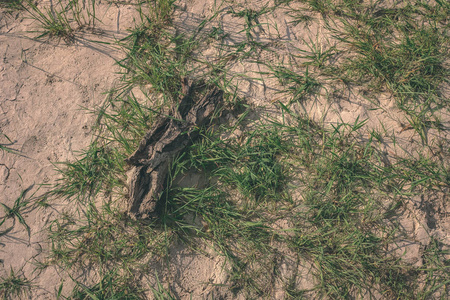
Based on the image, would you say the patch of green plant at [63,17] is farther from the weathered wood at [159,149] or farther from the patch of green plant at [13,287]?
the patch of green plant at [13,287]

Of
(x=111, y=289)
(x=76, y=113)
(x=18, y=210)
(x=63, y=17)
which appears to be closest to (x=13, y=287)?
(x=18, y=210)

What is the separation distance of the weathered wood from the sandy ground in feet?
1.34

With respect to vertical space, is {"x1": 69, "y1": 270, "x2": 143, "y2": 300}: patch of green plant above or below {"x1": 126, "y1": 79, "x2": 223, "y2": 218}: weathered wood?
below

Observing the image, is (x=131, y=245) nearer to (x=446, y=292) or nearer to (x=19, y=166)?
(x=19, y=166)

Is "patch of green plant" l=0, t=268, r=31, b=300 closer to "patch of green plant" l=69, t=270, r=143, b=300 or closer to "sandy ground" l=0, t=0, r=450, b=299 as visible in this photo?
"sandy ground" l=0, t=0, r=450, b=299

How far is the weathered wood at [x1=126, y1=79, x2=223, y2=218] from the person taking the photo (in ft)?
7.97

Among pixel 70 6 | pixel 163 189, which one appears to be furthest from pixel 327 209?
pixel 70 6

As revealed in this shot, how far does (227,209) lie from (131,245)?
2.42 ft

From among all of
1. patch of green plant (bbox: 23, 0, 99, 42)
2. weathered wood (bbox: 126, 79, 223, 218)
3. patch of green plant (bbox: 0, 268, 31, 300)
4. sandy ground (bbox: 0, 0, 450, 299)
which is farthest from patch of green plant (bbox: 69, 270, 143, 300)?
patch of green plant (bbox: 23, 0, 99, 42)

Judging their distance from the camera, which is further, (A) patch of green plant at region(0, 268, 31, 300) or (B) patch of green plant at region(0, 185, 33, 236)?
(B) patch of green plant at region(0, 185, 33, 236)

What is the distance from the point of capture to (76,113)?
2.77 m

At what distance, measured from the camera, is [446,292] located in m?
2.48

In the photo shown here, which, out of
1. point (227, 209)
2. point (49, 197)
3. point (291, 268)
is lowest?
point (291, 268)

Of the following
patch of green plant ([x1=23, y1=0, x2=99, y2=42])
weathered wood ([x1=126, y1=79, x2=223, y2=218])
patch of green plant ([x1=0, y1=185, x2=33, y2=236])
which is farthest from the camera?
patch of green plant ([x1=23, y1=0, x2=99, y2=42])
